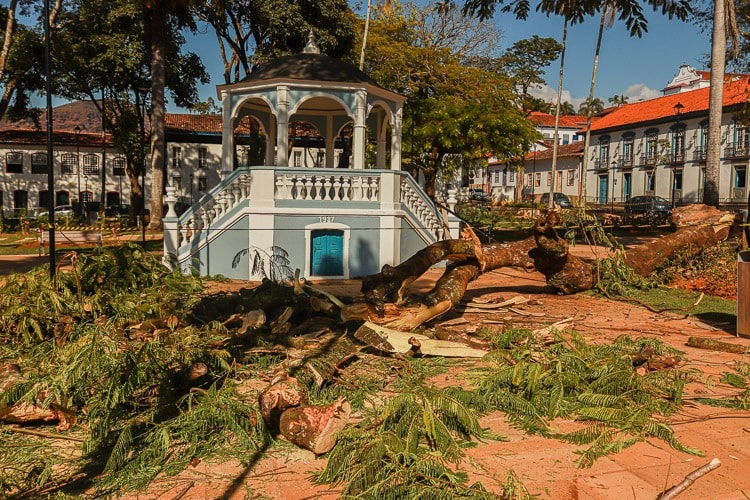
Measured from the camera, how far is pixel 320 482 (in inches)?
180

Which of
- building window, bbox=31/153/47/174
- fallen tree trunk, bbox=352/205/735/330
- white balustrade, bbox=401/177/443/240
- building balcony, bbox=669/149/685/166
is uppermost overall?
building balcony, bbox=669/149/685/166

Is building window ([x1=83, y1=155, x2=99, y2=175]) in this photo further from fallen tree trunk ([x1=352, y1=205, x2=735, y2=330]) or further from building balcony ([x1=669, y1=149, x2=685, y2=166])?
fallen tree trunk ([x1=352, y1=205, x2=735, y2=330])

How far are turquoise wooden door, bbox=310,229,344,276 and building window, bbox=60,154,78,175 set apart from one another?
4797cm

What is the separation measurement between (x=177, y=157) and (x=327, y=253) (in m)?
39.1

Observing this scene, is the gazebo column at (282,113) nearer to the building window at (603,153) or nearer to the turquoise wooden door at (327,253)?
the turquoise wooden door at (327,253)

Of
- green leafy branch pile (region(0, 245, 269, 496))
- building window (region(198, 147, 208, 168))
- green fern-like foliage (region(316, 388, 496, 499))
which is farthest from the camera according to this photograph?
building window (region(198, 147, 208, 168))

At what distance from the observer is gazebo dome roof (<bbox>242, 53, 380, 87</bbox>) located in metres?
16.8

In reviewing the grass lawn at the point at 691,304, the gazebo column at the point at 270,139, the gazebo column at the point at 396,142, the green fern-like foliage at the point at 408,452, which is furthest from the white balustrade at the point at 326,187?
the green fern-like foliage at the point at 408,452

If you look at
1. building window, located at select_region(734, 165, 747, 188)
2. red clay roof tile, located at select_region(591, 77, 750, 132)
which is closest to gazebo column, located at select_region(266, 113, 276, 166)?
red clay roof tile, located at select_region(591, 77, 750, 132)

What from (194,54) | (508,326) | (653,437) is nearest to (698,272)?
(508,326)

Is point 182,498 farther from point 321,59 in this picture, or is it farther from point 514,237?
point 514,237

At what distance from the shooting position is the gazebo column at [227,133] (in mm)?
17906

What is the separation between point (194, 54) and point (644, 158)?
136 feet

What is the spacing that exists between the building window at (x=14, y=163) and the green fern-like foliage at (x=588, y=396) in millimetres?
58529
